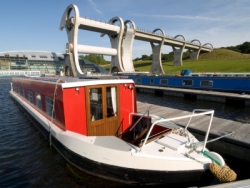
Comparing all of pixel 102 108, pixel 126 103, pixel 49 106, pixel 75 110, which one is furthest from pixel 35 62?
pixel 102 108

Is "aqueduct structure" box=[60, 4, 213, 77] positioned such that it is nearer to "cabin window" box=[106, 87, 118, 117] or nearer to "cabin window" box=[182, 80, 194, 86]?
"cabin window" box=[182, 80, 194, 86]

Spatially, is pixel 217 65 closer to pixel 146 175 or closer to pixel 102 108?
pixel 102 108

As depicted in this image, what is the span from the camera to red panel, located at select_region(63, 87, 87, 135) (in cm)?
541

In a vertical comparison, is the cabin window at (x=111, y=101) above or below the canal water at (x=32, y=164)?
above

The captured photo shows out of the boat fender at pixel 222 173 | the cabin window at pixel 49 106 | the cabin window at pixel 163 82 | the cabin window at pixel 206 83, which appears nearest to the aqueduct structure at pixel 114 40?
the cabin window at pixel 163 82

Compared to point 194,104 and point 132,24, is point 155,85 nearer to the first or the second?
point 194,104

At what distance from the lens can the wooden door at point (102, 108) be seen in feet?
18.6

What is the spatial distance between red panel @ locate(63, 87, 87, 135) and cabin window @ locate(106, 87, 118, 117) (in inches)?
33.7

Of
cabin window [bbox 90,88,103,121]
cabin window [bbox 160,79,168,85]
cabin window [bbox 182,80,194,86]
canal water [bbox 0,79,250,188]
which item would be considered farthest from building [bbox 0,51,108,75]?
cabin window [bbox 90,88,103,121]

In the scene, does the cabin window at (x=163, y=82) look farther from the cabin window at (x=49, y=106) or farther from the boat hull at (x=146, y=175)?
the boat hull at (x=146, y=175)

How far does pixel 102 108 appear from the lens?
5.75m

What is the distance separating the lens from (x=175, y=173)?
13.1 feet

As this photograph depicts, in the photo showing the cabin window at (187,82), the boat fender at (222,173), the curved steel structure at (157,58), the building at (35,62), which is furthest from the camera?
the building at (35,62)

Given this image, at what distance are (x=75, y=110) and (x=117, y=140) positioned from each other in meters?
1.79
